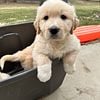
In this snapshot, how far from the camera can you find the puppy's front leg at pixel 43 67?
2.00 metres

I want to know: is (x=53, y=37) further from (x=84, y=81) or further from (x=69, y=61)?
(x=84, y=81)

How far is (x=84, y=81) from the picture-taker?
272 centimetres

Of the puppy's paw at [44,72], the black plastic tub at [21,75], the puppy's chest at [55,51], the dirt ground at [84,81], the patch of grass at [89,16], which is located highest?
the puppy's chest at [55,51]

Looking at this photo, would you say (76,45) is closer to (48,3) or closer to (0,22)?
(48,3)

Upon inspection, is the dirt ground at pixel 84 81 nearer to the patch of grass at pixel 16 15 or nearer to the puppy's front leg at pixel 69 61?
the puppy's front leg at pixel 69 61

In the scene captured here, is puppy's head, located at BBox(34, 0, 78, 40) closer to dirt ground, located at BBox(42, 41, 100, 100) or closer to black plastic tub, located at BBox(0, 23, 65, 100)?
black plastic tub, located at BBox(0, 23, 65, 100)

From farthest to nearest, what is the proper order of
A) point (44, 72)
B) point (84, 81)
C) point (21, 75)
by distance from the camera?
1. point (84, 81)
2. point (44, 72)
3. point (21, 75)

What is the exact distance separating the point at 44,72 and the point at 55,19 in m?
0.32

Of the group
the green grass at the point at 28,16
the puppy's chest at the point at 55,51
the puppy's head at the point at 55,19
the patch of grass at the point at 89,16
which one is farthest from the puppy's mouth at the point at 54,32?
the patch of grass at the point at 89,16

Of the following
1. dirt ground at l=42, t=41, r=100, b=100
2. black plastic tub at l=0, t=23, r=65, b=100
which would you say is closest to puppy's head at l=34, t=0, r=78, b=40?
black plastic tub at l=0, t=23, r=65, b=100

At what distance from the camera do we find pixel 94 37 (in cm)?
351

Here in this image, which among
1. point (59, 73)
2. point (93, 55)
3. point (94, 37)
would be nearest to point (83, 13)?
point (94, 37)

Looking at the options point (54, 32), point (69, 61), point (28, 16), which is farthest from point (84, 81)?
point (28, 16)

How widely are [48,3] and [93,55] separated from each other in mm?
1299
